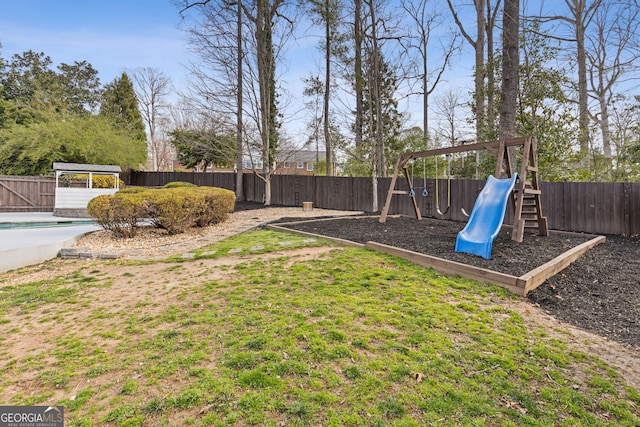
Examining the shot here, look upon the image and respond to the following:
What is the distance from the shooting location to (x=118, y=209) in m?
5.95

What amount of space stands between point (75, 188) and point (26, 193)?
315cm

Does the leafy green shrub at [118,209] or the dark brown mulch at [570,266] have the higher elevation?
the leafy green shrub at [118,209]

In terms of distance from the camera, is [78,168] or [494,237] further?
[78,168]

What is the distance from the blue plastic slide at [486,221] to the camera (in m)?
4.50

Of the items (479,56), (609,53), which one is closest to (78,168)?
(479,56)

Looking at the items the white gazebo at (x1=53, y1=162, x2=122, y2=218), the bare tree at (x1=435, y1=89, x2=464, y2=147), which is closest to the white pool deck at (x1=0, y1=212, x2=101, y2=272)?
the white gazebo at (x1=53, y1=162, x2=122, y2=218)

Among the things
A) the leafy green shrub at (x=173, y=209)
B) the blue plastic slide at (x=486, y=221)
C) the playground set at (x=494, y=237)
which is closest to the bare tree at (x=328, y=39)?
the leafy green shrub at (x=173, y=209)

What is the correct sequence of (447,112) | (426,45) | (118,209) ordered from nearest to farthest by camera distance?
(118,209), (426,45), (447,112)

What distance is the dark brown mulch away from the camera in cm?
297

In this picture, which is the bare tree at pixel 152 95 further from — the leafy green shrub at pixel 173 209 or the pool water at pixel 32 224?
the leafy green shrub at pixel 173 209

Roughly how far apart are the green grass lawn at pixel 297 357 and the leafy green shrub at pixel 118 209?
2376mm

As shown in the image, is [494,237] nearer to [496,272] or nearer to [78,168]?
[496,272]

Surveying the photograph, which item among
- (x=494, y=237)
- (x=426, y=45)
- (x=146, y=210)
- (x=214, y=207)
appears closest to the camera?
(x=494, y=237)

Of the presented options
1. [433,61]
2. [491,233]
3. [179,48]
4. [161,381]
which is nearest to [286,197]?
[179,48]
